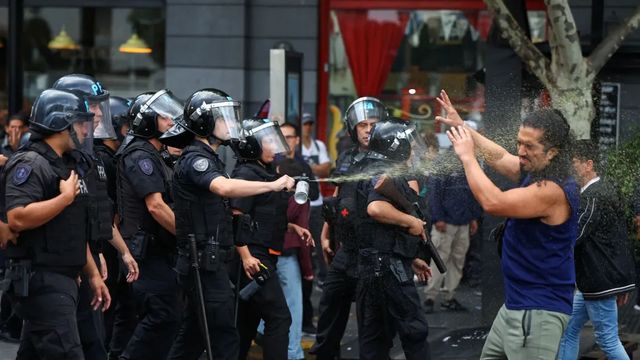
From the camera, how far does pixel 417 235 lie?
313 inches

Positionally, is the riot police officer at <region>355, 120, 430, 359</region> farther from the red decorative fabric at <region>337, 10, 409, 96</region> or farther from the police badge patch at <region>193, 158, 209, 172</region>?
the red decorative fabric at <region>337, 10, 409, 96</region>

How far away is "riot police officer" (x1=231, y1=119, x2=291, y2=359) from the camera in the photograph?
802 centimetres

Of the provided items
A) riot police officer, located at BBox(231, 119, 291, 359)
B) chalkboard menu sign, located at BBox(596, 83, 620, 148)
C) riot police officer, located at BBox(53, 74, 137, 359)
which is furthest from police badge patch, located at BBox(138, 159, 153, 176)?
chalkboard menu sign, located at BBox(596, 83, 620, 148)

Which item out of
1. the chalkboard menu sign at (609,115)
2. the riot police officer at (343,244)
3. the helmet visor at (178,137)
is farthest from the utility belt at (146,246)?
the chalkboard menu sign at (609,115)

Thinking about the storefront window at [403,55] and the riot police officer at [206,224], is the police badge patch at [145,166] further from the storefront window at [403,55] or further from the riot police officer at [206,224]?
the storefront window at [403,55]

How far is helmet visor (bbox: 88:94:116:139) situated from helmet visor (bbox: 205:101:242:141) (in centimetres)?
84

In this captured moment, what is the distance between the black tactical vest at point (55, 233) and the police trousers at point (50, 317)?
91 millimetres

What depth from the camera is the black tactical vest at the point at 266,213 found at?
8.22 metres

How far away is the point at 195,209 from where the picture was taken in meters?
7.18

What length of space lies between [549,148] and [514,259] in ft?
1.91

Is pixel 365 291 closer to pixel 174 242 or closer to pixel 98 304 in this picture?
pixel 174 242

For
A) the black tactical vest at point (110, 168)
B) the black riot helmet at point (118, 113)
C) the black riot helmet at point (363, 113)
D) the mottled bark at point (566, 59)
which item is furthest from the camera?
the mottled bark at point (566, 59)

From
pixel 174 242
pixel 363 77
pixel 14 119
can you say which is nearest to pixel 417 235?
pixel 174 242

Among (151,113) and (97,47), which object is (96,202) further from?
(97,47)
